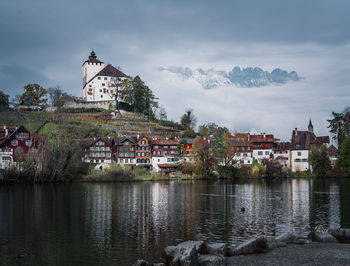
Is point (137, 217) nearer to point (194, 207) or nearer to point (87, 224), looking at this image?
point (87, 224)

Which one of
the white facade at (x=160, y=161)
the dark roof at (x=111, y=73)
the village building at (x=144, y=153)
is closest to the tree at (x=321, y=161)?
the white facade at (x=160, y=161)

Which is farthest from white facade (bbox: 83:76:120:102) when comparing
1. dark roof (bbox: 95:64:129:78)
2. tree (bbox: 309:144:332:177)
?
tree (bbox: 309:144:332:177)

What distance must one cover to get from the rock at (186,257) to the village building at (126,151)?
84752 mm

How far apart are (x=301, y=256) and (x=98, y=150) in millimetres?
86254

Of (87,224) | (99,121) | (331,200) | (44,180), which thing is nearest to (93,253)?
(87,224)

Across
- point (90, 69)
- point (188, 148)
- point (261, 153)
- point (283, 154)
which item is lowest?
point (283, 154)

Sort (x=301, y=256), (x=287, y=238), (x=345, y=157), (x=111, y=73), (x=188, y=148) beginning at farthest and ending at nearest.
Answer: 1. (x=111, y=73)
2. (x=188, y=148)
3. (x=345, y=157)
4. (x=287, y=238)
5. (x=301, y=256)

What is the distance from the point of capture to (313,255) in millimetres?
19953

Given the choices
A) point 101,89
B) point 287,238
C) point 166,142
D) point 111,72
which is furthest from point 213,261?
point 111,72

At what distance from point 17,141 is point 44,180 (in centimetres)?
1945

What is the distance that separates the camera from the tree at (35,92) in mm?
136125

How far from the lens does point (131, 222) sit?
33000 mm

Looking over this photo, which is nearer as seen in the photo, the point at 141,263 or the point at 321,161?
the point at 141,263

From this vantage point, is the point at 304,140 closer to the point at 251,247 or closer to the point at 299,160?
the point at 299,160
